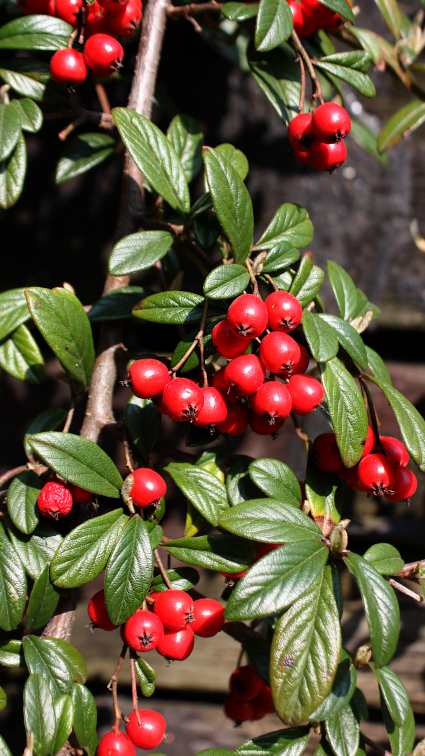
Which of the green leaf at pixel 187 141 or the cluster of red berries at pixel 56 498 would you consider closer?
the cluster of red berries at pixel 56 498

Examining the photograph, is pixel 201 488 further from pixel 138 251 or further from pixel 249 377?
pixel 138 251

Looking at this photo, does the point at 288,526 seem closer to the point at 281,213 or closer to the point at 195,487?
the point at 195,487

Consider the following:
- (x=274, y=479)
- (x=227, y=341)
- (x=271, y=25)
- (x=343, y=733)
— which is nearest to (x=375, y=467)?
(x=274, y=479)

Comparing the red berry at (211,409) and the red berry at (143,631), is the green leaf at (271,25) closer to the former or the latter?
the red berry at (211,409)

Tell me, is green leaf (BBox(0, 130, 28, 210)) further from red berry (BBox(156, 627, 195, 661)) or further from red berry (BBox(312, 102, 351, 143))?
red berry (BBox(156, 627, 195, 661))

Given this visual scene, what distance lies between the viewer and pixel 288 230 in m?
0.95

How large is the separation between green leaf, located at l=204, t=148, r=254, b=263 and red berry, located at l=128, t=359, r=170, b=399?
152 millimetres

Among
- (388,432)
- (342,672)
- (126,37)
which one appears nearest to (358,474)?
(342,672)

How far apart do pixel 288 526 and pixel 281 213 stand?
1.23ft

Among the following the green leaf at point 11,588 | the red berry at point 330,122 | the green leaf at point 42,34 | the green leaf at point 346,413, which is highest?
the green leaf at point 42,34

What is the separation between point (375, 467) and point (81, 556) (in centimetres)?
33

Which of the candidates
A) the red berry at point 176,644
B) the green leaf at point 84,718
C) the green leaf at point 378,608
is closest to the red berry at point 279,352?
the green leaf at point 378,608

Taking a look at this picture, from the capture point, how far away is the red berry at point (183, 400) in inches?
31.5

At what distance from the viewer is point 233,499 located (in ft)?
3.00
